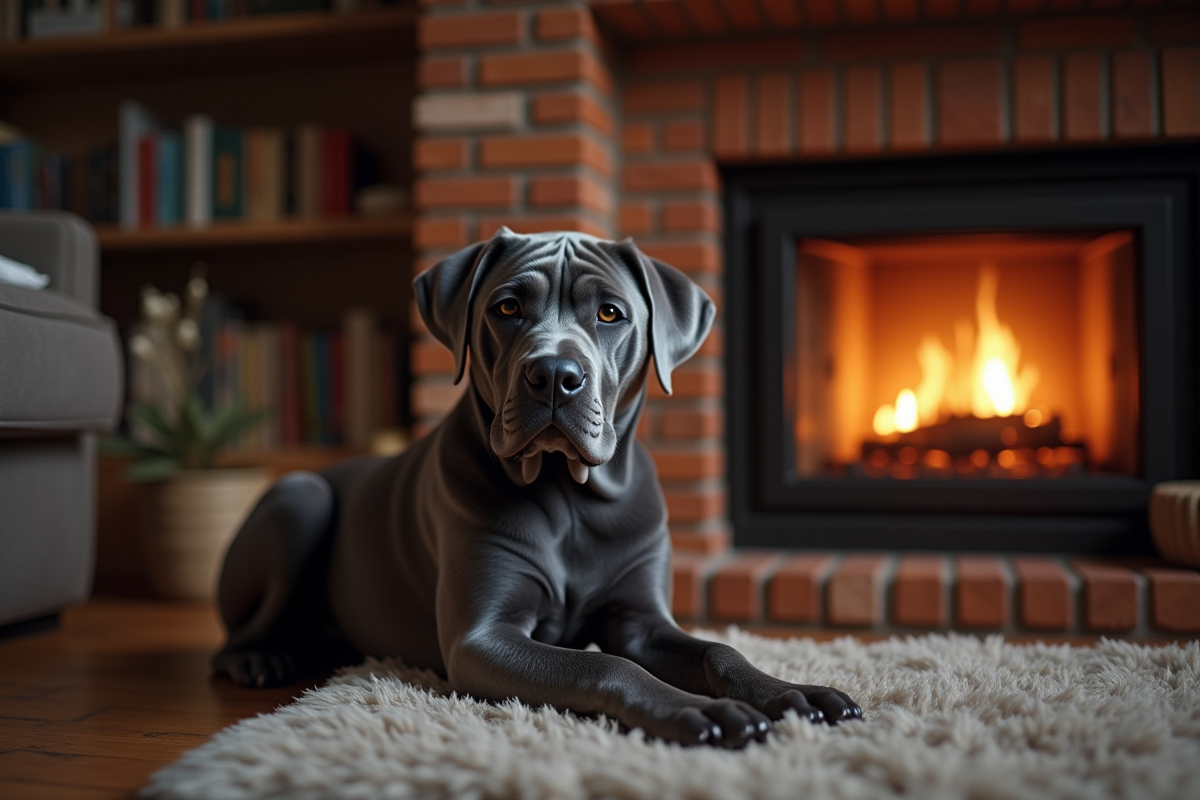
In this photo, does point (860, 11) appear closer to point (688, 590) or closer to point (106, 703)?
point (688, 590)

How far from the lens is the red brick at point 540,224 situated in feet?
8.04

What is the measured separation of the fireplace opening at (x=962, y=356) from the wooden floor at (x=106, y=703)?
1546mm

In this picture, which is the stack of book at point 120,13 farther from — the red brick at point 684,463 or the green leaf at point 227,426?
the red brick at point 684,463

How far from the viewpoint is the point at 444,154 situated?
2564 mm

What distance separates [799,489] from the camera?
8.49 ft

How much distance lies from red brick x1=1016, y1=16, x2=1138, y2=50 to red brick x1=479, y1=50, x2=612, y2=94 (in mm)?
1025

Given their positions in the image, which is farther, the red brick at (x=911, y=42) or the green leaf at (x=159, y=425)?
the green leaf at (x=159, y=425)

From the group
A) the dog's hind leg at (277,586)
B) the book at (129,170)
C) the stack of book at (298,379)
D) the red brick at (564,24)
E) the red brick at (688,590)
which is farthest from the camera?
the book at (129,170)

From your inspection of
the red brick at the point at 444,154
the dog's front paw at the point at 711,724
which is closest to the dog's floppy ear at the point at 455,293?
the dog's front paw at the point at 711,724

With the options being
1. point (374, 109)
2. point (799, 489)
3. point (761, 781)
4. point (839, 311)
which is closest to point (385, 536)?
point (761, 781)

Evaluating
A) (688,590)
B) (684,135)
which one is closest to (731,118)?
(684,135)

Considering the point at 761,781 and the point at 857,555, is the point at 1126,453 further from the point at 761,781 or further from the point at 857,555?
the point at 761,781

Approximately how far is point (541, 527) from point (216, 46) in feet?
7.95

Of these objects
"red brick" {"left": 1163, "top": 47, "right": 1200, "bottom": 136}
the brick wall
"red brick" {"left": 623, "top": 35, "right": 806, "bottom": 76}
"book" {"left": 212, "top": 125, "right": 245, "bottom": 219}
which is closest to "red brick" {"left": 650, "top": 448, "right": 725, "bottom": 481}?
the brick wall
